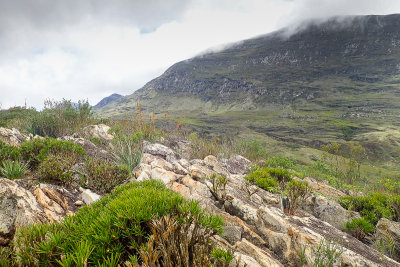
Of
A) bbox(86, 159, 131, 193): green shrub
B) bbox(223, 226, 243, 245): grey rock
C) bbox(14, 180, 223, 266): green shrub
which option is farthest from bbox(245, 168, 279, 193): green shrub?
bbox(14, 180, 223, 266): green shrub

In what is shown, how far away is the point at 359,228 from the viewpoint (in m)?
5.80

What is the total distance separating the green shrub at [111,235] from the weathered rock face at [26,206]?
1387 mm

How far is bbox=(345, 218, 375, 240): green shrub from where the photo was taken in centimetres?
570

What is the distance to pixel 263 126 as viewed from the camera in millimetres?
162500

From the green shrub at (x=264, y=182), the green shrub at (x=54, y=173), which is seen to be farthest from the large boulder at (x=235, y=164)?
the green shrub at (x=54, y=173)

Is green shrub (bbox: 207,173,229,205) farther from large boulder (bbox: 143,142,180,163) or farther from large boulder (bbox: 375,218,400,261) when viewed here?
large boulder (bbox: 143,142,180,163)

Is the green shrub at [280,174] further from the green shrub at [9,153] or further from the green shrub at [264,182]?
the green shrub at [9,153]

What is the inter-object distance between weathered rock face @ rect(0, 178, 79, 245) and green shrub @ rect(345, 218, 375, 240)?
303 inches

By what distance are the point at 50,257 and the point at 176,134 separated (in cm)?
1708

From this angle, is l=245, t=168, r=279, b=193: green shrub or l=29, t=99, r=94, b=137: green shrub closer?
l=245, t=168, r=279, b=193: green shrub

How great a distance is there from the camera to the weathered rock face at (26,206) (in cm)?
350

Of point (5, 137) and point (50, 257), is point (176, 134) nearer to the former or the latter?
point (5, 137)

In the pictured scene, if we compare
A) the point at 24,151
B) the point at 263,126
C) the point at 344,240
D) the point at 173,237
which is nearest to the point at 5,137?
the point at 24,151

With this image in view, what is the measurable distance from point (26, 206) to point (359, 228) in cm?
852
